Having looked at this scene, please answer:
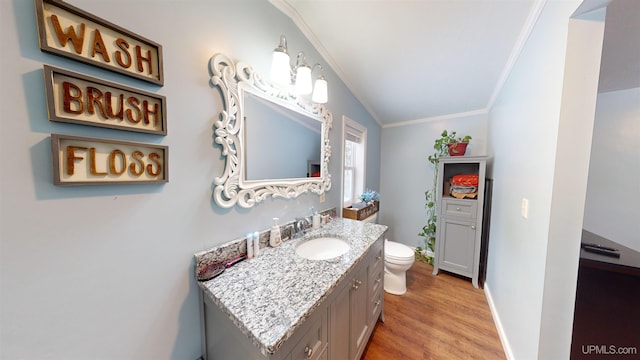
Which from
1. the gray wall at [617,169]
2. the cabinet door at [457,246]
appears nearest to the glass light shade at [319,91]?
the cabinet door at [457,246]

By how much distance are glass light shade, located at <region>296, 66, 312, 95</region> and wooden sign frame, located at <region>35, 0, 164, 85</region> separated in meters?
0.74

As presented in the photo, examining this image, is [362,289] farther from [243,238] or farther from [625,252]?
[625,252]

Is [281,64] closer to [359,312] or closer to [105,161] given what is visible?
[105,161]

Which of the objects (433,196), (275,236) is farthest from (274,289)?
(433,196)

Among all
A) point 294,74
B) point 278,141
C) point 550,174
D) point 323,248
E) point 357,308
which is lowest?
point 357,308

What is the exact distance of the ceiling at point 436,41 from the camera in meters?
1.16

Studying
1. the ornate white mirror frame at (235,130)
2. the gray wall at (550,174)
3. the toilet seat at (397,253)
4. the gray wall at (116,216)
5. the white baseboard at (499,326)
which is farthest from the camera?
the toilet seat at (397,253)

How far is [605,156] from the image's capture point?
1536 mm

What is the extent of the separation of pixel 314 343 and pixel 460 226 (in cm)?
226

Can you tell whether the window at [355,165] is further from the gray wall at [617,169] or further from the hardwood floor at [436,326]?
the gray wall at [617,169]

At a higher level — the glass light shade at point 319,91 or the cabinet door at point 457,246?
the glass light shade at point 319,91

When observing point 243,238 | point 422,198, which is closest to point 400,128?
point 422,198

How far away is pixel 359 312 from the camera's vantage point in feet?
3.97

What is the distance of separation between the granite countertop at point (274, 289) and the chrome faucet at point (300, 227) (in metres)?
0.20
